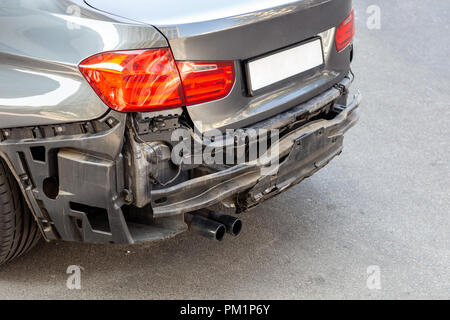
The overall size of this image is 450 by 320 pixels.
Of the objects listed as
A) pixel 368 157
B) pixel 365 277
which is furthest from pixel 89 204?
pixel 368 157

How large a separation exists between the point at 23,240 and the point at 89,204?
64cm

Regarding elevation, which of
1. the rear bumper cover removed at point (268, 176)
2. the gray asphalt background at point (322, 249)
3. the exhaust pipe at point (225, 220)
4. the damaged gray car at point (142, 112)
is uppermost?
the damaged gray car at point (142, 112)

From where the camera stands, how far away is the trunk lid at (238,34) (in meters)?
2.57

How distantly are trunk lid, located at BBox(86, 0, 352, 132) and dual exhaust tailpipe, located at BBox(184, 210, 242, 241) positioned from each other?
44 centimetres

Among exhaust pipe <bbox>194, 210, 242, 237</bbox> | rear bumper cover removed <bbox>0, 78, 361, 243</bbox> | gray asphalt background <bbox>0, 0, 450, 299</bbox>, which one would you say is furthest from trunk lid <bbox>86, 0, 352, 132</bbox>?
gray asphalt background <bbox>0, 0, 450, 299</bbox>

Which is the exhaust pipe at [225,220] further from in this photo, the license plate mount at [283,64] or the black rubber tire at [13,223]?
the black rubber tire at [13,223]

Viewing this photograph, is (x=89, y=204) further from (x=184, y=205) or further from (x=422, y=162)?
(x=422, y=162)

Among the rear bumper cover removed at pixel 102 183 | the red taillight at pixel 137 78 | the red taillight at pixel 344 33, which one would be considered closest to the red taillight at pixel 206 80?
the red taillight at pixel 137 78

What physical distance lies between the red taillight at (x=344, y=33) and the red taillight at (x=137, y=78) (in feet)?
3.36

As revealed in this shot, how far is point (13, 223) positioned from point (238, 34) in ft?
4.39

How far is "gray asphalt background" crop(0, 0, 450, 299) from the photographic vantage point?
316 cm

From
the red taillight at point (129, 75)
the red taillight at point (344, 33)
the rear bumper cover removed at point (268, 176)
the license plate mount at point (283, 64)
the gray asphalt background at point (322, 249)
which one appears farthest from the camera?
the red taillight at point (344, 33)

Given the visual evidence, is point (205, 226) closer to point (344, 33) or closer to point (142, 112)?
point (142, 112)

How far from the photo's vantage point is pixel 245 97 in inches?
111
